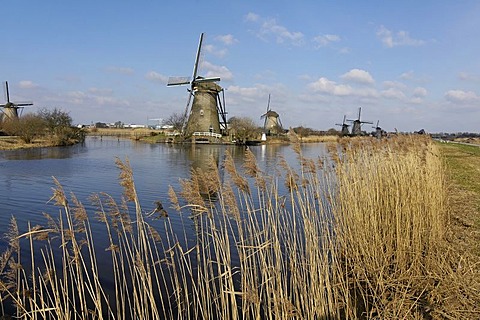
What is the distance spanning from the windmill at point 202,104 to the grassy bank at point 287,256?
3681 centimetres

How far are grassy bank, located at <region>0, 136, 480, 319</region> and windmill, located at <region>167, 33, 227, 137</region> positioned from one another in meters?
36.8

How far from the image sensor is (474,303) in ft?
10.2

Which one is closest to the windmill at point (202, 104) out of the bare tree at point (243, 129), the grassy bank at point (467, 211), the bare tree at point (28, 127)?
the bare tree at point (243, 129)

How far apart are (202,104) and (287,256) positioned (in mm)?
39423

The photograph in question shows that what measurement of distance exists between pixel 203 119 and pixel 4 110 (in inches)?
1106

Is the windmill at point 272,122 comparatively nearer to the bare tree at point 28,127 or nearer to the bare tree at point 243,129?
the bare tree at point 243,129

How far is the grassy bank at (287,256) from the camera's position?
308 cm

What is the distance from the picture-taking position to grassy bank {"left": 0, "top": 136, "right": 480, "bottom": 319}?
10.1 ft

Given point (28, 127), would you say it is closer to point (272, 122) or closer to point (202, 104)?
point (202, 104)

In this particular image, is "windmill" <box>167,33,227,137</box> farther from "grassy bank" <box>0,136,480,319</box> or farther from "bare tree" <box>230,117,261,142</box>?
"grassy bank" <box>0,136,480,319</box>

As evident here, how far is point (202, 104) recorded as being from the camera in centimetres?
4328

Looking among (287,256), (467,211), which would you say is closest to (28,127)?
(287,256)

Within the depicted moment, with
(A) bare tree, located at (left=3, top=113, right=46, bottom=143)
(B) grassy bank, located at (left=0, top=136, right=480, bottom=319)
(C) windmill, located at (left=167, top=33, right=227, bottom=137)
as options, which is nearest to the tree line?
(A) bare tree, located at (left=3, top=113, right=46, bottom=143)

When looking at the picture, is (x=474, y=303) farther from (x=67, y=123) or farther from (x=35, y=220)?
(x=67, y=123)
